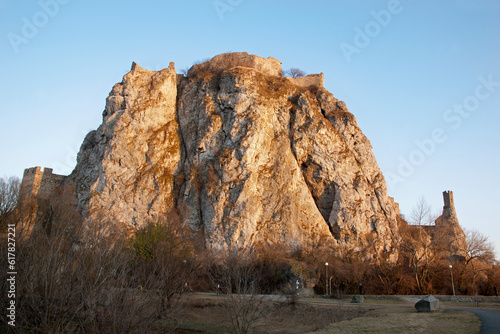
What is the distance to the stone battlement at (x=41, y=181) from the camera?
45.6 meters

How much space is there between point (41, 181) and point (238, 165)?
951 inches

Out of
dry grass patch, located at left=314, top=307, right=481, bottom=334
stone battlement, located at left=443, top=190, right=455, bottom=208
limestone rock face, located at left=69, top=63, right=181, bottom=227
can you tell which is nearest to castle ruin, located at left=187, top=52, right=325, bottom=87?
limestone rock face, located at left=69, top=63, right=181, bottom=227

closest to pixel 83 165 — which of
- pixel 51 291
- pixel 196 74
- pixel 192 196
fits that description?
pixel 192 196

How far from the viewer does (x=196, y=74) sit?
2137 inches

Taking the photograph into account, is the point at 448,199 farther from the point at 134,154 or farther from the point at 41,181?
the point at 41,181


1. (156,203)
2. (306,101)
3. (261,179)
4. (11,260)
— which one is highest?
(306,101)

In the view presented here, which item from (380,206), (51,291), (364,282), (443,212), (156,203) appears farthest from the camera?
(443,212)

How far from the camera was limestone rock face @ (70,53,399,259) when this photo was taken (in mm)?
41500

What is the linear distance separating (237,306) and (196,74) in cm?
4347

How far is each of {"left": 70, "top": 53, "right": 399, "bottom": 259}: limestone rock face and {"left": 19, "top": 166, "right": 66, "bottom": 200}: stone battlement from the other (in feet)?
7.40

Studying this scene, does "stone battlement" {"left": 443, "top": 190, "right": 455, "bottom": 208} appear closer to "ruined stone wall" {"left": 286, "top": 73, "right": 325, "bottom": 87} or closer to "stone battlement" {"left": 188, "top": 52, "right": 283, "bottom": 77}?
"ruined stone wall" {"left": 286, "top": 73, "right": 325, "bottom": 87}

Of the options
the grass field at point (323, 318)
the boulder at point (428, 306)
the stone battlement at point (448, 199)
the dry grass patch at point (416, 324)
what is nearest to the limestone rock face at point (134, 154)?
the grass field at point (323, 318)

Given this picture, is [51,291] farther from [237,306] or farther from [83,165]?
[83,165]

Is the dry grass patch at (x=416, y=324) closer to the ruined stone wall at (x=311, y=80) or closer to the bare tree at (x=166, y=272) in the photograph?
the bare tree at (x=166, y=272)
